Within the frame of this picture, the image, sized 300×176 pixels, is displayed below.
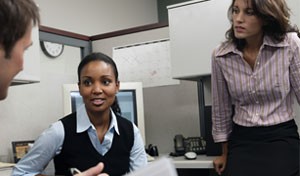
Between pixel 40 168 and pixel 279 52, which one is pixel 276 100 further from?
pixel 40 168

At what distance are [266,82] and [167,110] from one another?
790 mm

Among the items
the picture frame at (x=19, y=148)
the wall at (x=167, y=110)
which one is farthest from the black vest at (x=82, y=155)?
the wall at (x=167, y=110)

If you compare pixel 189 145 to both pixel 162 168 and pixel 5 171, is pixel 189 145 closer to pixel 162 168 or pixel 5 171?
pixel 5 171

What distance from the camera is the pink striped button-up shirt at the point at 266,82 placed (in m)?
1.35

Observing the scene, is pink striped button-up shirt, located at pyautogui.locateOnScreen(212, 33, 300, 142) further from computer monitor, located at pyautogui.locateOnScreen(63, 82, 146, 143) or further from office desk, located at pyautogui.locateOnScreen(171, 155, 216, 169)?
computer monitor, located at pyautogui.locateOnScreen(63, 82, 146, 143)

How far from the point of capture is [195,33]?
1.75 meters

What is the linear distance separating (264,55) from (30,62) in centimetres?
99

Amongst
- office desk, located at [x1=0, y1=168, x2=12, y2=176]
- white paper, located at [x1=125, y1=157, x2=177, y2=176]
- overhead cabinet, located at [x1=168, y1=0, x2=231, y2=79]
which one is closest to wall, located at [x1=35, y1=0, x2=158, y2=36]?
overhead cabinet, located at [x1=168, y1=0, x2=231, y2=79]

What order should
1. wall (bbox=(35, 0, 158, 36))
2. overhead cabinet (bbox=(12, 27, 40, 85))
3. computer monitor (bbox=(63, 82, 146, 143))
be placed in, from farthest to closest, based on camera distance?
wall (bbox=(35, 0, 158, 36)) → computer monitor (bbox=(63, 82, 146, 143)) → overhead cabinet (bbox=(12, 27, 40, 85))

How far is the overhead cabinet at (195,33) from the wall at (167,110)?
0.25 m

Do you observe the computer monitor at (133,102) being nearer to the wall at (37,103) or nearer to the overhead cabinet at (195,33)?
the overhead cabinet at (195,33)

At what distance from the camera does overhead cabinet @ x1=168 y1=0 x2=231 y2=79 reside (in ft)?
5.60

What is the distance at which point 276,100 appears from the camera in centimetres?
136

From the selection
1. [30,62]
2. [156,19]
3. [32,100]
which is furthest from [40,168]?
[156,19]
